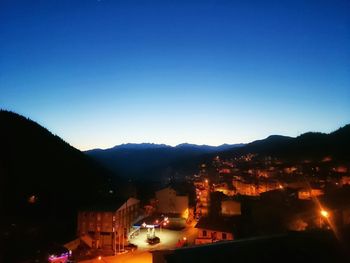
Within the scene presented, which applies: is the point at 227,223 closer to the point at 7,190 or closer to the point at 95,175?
the point at 7,190

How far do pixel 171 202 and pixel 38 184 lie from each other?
87.7 feet

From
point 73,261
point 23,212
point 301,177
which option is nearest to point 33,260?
point 73,261

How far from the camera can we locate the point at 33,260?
92.3 feet

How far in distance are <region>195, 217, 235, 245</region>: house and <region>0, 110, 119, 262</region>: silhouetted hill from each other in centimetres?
1608

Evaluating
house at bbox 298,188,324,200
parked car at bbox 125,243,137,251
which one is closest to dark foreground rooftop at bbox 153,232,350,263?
parked car at bbox 125,243,137,251

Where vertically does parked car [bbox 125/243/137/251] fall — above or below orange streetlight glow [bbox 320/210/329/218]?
below

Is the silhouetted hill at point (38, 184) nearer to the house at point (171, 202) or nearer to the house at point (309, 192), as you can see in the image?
the house at point (171, 202)

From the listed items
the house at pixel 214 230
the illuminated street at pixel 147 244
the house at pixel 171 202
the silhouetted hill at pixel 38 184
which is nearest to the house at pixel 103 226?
the illuminated street at pixel 147 244

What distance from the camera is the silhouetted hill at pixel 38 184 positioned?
1469 inches

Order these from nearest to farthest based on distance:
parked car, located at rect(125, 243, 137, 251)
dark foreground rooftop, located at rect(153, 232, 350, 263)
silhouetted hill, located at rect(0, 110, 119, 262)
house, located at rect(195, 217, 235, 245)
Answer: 1. dark foreground rooftop, located at rect(153, 232, 350, 263)
2. house, located at rect(195, 217, 235, 245)
3. parked car, located at rect(125, 243, 137, 251)
4. silhouetted hill, located at rect(0, 110, 119, 262)

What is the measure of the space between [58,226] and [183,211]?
1966 cm

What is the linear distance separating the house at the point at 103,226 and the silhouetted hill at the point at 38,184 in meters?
3.12

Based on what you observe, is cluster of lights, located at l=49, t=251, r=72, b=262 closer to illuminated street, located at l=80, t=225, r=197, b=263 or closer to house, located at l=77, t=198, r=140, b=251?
illuminated street, located at l=80, t=225, r=197, b=263

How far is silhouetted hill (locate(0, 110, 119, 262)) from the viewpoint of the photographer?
122 feet
